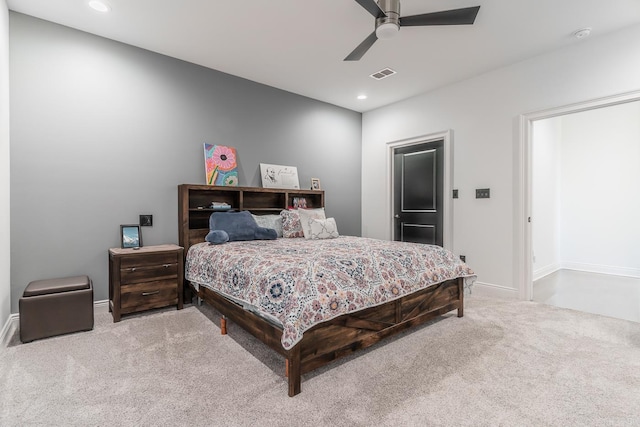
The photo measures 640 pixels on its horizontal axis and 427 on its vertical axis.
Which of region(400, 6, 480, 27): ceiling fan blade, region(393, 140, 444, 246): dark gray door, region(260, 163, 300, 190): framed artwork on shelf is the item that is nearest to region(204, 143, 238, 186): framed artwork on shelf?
region(260, 163, 300, 190): framed artwork on shelf

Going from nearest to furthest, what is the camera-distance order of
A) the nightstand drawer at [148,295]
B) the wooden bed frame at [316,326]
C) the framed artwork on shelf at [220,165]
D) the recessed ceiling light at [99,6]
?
the wooden bed frame at [316,326] < the recessed ceiling light at [99,6] < the nightstand drawer at [148,295] < the framed artwork on shelf at [220,165]

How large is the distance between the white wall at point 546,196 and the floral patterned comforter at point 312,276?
2.41m

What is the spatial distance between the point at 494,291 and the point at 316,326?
2.99 m

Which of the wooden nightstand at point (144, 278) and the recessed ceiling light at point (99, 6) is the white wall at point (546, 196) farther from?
the recessed ceiling light at point (99, 6)

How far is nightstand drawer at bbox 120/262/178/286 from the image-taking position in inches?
114

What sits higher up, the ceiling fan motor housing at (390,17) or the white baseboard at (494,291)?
the ceiling fan motor housing at (390,17)

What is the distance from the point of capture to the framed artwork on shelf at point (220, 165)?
12.4ft

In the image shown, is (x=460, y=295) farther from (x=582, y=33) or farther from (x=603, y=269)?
(x=603, y=269)

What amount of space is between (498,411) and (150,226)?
353 cm

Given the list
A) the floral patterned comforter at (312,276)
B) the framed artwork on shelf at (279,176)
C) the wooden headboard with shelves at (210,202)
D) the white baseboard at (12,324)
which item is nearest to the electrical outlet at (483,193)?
the floral patterned comforter at (312,276)

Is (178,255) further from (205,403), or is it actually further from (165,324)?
(205,403)

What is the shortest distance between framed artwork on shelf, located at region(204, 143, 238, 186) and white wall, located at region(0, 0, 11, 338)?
175 cm

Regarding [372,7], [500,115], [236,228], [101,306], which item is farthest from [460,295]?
[101,306]

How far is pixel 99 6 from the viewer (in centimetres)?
265
